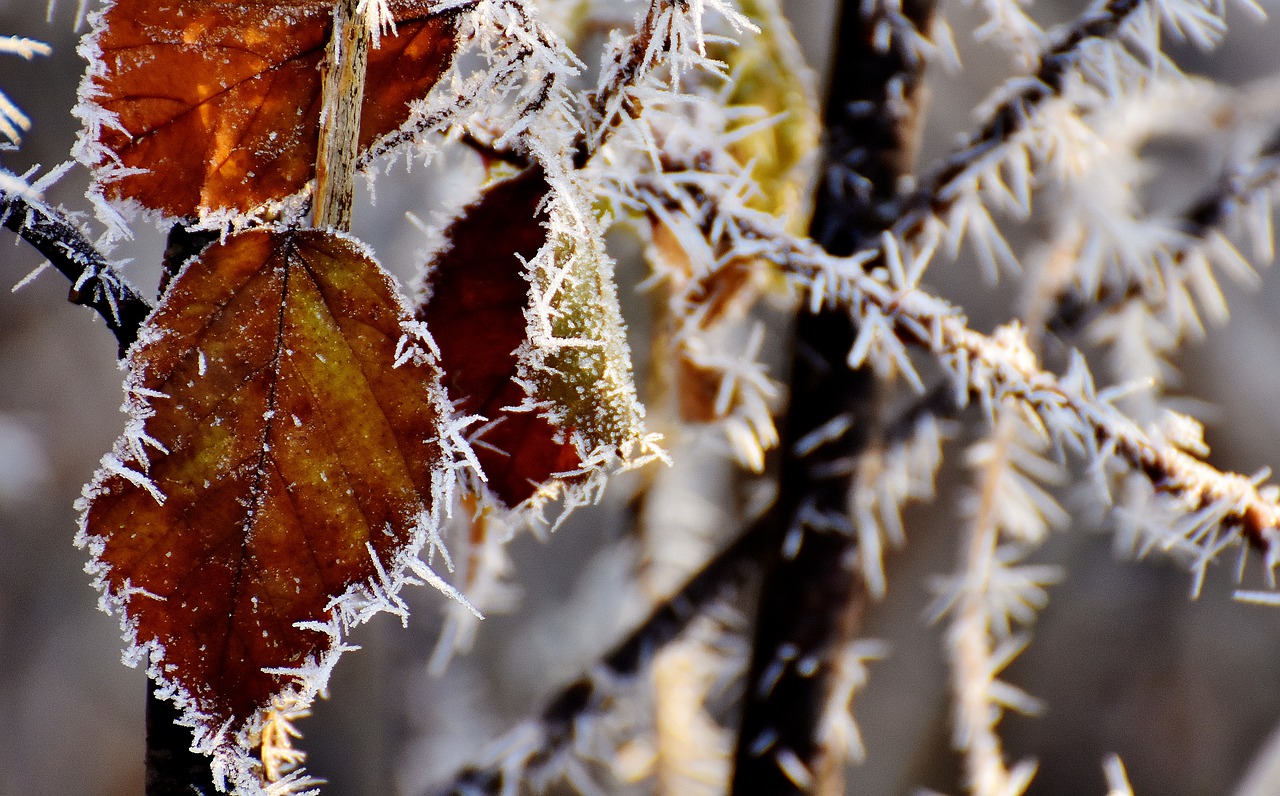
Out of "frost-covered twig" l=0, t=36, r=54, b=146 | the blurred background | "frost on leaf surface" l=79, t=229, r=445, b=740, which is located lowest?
the blurred background

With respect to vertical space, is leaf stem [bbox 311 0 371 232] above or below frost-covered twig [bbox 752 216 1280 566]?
above

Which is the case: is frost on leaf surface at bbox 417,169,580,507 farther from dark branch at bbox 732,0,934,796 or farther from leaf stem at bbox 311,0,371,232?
dark branch at bbox 732,0,934,796

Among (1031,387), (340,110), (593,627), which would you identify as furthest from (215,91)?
(593,627)

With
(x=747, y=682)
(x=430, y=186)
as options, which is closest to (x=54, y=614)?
(x=430, y=186)

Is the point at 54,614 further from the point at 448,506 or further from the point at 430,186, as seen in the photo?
the point at 448,506

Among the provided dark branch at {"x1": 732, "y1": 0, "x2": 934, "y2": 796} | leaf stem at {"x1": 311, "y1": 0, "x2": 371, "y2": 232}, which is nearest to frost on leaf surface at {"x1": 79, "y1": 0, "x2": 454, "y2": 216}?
leaf stem at {"x1": 311, "y1": 0, "x2": 371, "y2": 232}

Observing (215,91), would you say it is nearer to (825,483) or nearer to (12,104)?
(12,104)

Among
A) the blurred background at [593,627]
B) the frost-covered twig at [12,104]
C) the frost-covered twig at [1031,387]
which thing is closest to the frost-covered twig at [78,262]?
the frost-covered twig at [12,104]
